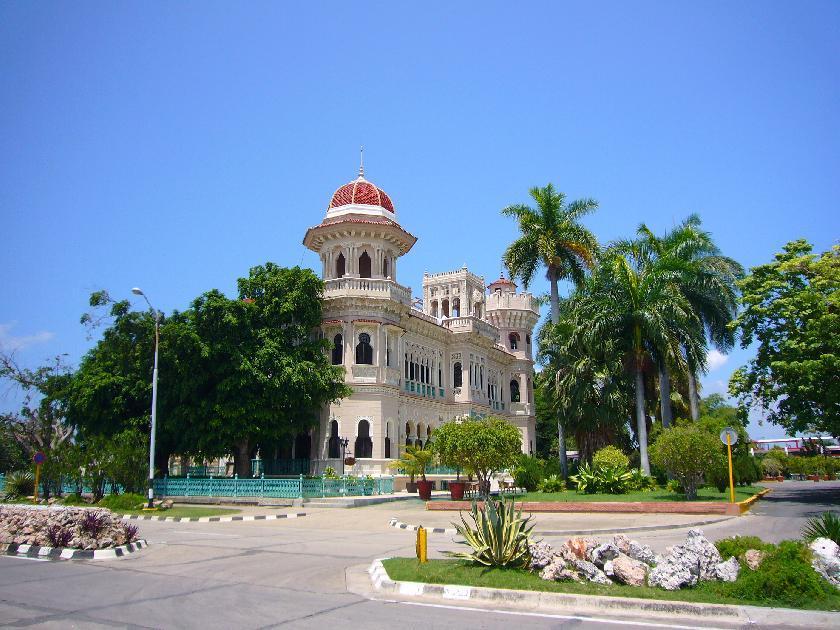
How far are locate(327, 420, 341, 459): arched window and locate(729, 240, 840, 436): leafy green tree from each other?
A: 1976 centimetres

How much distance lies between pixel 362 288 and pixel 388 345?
11.8 ft

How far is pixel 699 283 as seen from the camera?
126ft

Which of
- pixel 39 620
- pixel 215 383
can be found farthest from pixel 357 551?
pixel 215 383

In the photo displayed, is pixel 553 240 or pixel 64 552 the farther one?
pixel 553 240

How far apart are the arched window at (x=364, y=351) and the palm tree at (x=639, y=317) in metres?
11.6

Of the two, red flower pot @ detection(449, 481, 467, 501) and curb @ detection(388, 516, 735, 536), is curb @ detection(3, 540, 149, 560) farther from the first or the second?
red flower pot @ detection(449, 481, 467, 501)

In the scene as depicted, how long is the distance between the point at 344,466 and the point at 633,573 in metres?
28.2

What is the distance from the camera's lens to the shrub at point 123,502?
87.8 ft

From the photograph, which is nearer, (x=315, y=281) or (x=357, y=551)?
(x=357, y=551)

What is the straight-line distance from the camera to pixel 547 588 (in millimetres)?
9492

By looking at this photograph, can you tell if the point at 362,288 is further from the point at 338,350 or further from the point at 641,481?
the point at 641,481

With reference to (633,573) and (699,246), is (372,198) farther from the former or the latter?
(633,573)

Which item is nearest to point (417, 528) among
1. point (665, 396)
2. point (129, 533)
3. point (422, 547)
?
point (422, 547)

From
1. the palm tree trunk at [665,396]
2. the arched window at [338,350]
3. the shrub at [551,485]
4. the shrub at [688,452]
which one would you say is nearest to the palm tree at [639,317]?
the palm tree trunk at [665,396]
